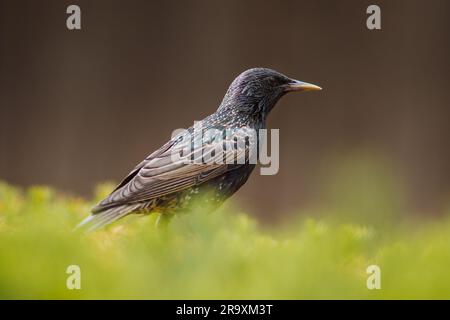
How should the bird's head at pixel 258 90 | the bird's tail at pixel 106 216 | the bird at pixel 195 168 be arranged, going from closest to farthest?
the bird's tail at pixel 106 216 → the bird at pixel 195 168 → the bird's head at pixel 258 90

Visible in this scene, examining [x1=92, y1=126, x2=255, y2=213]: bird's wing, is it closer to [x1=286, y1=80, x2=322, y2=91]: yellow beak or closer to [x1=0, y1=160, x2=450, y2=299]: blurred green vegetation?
[x1=286, y1=80, x2=322, y2=91]: yellow beak

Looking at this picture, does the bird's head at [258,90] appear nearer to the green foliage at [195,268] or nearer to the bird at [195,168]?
the bird at [195,168]

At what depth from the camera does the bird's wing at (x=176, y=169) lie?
2.34 meters

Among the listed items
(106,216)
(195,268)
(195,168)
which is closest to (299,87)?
(195,168)

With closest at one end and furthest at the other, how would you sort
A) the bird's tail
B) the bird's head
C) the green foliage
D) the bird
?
1. the green foliage
2. the bird's tail
3. the bird
4. the bird's head

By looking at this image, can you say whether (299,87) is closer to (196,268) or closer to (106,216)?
(106,216)

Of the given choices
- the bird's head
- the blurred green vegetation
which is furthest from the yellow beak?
the blurred green vegetation

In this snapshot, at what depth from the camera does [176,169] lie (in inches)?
95.7

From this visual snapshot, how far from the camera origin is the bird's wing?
2336 millimetres

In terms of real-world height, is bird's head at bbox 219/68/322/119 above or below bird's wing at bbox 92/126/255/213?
above

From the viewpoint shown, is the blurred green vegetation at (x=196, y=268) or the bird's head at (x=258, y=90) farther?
the bird's head at (x=258, y=90)

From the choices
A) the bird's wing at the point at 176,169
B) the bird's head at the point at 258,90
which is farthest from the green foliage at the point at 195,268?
the bird's head at the point at 258,90

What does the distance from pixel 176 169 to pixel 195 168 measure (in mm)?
76

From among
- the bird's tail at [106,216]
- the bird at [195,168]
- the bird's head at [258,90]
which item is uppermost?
the bird's head at [258,90]
